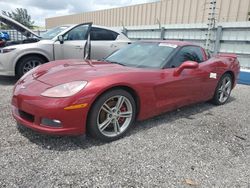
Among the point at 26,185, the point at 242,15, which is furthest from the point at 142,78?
the point at 242,15

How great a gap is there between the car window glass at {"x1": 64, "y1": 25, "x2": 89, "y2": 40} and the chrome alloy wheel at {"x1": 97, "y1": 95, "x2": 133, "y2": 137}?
12.2 feet

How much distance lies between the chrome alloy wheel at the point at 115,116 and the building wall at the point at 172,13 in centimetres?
689

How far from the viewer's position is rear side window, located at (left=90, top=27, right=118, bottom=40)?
636 cm

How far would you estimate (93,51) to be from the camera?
20.7 ft

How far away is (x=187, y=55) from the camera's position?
3.97 metres

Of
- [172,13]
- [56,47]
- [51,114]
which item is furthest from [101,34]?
[172,13]

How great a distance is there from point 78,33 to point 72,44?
0.36 meters

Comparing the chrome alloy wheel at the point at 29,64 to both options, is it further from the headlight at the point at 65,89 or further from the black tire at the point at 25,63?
the headlight at the point at 65,89

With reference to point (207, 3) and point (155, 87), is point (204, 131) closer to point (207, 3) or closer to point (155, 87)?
point (155, 87)

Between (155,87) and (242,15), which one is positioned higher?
(242,15)

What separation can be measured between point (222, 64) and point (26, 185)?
3.95 metres

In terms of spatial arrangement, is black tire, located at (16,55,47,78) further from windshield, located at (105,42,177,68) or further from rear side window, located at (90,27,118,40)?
windshield, located at (105,42,177,68)

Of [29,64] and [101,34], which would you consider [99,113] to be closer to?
[29,64]

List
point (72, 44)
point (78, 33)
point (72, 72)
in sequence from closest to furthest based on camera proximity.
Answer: point (72, 72)
point (72, 44)
point (78, 33)
